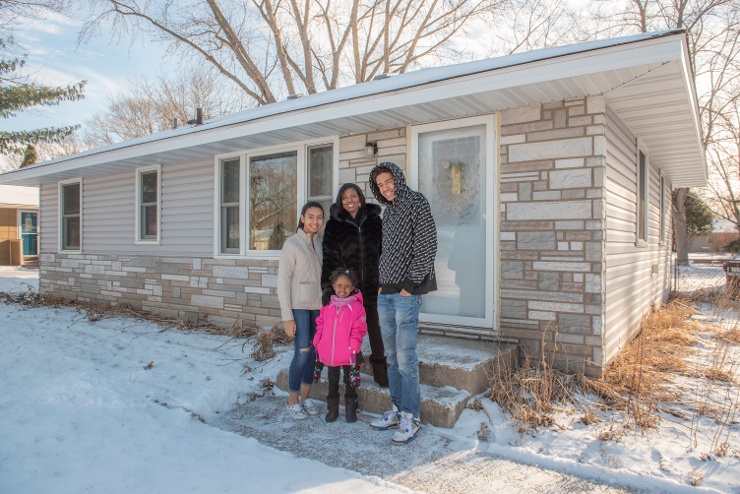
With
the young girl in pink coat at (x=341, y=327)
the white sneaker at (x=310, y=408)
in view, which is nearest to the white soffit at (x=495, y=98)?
the young girl in pink coat at (x=341, y=327)

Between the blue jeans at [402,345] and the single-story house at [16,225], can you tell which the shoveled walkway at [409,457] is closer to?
the blue jeans at [402,345]

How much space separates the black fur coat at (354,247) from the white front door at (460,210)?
1.26m

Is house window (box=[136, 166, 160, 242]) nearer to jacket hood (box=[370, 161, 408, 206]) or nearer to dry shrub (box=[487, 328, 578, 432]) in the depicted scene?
jacket hood (box=[370, 161, 408, 206])

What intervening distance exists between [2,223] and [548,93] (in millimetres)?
19930

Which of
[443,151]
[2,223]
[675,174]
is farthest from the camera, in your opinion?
[2,223]

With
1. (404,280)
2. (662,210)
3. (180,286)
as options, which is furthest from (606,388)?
(662,210)

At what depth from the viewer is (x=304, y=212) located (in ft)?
11.6

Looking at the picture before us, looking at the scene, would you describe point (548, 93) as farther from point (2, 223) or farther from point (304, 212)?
point (2, 223)

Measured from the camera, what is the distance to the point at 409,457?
2.83 m

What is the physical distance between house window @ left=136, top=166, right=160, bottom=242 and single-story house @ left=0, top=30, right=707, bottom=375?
41 cm

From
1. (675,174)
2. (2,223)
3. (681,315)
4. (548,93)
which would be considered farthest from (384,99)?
(2,223)

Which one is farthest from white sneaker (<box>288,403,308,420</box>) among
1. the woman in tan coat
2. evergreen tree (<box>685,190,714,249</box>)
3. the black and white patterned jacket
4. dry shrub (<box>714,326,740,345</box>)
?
evergreen tree (<box>685,190,714,249</box>)

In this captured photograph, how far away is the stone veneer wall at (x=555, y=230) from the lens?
3.89 metres

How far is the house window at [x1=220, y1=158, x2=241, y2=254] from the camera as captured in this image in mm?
6406
